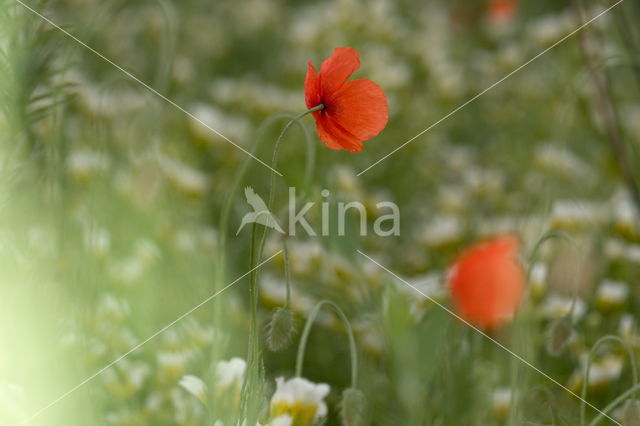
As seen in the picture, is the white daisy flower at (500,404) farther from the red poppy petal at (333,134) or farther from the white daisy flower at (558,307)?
the red poppy petal at (333,134)

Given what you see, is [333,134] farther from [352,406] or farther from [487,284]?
[487,284]

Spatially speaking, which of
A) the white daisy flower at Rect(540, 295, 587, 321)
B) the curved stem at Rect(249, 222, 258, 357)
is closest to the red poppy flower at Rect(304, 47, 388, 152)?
the curved stem at Rect(249, 222, 258, 357)

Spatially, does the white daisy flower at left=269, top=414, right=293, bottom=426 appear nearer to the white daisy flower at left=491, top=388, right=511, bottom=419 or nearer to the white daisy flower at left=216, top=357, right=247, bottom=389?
the white daisy flower at left=216, top=357, right=247, bottom=389

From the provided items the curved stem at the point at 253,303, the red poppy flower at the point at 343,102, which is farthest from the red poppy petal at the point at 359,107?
the curved stem at the point at 253,303

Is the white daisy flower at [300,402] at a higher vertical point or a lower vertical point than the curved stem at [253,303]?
lower

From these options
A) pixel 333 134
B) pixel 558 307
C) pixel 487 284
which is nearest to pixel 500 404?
pixel 487 284

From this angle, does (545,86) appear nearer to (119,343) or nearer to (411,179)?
(411,179)

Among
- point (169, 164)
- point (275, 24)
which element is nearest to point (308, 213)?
point (169, 164)
